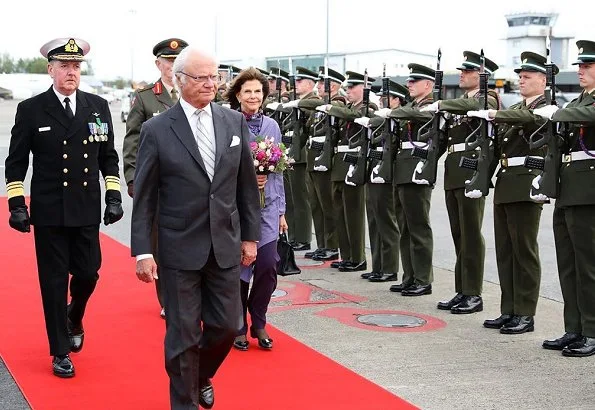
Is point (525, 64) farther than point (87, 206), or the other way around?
point (525, 64)

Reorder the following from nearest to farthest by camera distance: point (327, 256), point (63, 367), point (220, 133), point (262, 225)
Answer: point (220, 133)
point (63, 367)
point (262, 225)
point (327, 256)

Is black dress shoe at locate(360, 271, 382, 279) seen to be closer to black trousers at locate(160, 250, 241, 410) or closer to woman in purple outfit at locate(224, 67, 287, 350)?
woman in purple outfit at locate(224, 67, 287, 350)

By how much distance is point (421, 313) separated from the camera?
8555 mm

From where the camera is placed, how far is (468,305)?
8.56 metres

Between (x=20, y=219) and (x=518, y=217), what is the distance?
3662 mm

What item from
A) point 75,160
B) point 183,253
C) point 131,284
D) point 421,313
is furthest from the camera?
point 131,284

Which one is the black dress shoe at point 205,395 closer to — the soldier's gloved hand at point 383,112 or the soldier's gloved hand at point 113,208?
the soldier's gloved hand at point 113,208

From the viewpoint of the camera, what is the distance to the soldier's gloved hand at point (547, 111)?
23.1 feet

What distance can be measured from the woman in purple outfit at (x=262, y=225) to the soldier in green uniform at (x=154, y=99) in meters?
0.57

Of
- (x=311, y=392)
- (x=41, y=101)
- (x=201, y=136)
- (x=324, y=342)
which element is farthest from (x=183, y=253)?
(x=324, y=342)

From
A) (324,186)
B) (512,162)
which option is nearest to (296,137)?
(324,186)

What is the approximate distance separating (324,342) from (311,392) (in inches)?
53.9

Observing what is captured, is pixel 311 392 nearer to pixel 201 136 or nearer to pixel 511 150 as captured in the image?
pixel 201 136

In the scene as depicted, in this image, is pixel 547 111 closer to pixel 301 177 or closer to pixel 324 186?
pixel 324 186
